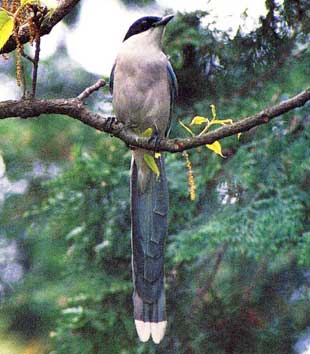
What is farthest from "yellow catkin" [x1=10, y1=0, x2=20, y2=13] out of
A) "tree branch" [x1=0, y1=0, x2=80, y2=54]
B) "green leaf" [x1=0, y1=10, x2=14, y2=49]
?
"tree branch" [x1=0, y1=0, x2=80, y2=54]

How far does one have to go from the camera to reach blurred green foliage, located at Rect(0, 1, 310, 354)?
3.44 m

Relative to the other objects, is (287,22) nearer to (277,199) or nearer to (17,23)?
(277,199)

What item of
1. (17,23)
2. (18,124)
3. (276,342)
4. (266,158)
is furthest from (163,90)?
(18,124)

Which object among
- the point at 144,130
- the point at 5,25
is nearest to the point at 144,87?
the point at 144,130

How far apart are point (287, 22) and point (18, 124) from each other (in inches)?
64.8

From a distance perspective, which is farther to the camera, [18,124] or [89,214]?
[18,124]

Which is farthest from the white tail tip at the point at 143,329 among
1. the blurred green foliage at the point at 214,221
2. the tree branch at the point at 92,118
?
the blurred green foliage at the point at 214,221

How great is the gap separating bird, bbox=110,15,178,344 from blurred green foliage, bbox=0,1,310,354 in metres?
0.94

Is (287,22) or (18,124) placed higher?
(287,22)

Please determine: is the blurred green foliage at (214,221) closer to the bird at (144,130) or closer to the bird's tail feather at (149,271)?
the bird at (144,130)

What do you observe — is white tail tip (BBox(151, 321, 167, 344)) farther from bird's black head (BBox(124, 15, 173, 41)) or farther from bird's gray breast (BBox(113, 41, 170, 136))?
bird's black head (BBox(124, 15, 173, 41))

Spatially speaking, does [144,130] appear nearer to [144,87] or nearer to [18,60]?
[144,87]

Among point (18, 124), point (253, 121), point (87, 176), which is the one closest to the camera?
point (253, 121)

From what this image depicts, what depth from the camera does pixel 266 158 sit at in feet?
12.1
